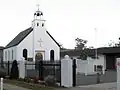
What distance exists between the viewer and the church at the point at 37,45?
53.7m

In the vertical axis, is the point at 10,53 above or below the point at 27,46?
below

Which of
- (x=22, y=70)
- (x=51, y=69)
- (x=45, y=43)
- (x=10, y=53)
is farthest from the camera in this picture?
(x=10, y=53)

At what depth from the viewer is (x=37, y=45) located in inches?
2164

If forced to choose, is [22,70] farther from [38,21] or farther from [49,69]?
[38,21]

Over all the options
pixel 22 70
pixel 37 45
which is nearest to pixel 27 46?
pixel 37 45

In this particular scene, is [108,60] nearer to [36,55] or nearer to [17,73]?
[36,55]

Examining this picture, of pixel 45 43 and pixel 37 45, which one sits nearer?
pixel 37 45

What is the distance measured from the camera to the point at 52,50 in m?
56.1

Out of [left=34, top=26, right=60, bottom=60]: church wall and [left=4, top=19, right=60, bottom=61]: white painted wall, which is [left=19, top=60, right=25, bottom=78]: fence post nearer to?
[left=4, top=19, right=60, bottom=61]: white painted wall

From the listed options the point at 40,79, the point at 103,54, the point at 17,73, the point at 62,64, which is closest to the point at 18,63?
the point at 17,73

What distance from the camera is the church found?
176 ft

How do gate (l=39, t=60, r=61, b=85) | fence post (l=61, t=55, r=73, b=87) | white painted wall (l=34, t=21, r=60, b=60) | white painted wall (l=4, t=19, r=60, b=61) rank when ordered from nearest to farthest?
fence post (l=61, t=55, r=73, b=87), gate (l=39, t=60, r=61, b=85), white painted wall (l=4, t=19, r=60, b=61), white painted wall (l=34, t=21, r=60, b=60)

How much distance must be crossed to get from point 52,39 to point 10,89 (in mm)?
37360

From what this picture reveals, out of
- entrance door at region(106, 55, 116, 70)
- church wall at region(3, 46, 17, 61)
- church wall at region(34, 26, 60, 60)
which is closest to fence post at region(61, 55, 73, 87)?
entrance door at region(106, 55, 116, 70)
